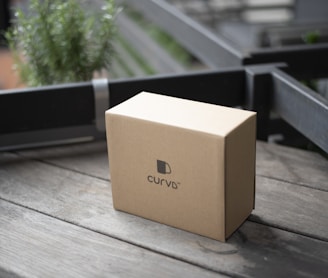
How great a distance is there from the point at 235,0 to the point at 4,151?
4.38 m

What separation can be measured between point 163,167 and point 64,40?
709 mm

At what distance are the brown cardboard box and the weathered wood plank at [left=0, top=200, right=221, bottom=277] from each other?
10 cm

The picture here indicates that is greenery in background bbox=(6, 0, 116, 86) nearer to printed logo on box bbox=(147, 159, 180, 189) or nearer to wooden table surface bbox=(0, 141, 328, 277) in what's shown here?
wooden table surface bbox=(0, 141, 328, 277)

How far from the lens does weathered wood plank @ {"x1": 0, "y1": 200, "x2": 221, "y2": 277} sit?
3.02 feet

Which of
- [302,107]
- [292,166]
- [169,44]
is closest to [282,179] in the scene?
[292,166]

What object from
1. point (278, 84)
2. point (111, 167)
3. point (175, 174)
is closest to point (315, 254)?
point (175, 174)

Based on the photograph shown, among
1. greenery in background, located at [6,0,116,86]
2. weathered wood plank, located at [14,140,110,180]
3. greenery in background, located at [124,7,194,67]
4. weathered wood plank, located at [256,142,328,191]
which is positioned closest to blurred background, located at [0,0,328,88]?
greenery in background, located at [124,7,194,67]

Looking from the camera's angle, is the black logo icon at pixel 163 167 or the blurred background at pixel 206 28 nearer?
the black logo icon at pixel 163 167

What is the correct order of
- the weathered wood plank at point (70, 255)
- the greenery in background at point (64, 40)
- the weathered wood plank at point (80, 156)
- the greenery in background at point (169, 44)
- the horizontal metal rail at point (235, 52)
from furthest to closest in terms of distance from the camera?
the greenery in background at point (169, 44) → the horizontal metal rail at point (235, 52) → the greenery in background at point (64, 40) → the weathered wood plank at point (80, 156) → the weathered wood plank at point (70, 255)

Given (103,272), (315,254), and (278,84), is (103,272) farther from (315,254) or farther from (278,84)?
(278,84)

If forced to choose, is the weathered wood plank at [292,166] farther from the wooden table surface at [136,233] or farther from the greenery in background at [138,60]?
the greenery in background at [138,60]

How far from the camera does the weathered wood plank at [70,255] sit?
92 centimetres

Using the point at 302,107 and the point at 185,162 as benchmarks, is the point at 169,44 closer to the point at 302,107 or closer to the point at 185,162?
the point at 302,107

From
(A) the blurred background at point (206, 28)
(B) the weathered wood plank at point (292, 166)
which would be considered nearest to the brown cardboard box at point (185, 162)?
(B) the weathered wood plank at point (292, 166)
